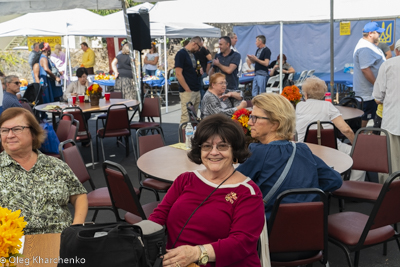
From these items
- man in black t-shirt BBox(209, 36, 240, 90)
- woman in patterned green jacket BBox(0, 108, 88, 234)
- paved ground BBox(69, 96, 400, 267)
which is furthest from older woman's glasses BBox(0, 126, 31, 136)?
man in black t-shirt BBox(209, 36, 240, 90)

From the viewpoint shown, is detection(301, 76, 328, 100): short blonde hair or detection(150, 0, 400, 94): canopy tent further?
detection(150, 0, 400, 94): canopy tent

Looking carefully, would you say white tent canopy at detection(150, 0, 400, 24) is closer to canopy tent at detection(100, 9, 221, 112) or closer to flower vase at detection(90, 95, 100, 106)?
canopy tent at detection(100, 9, 221, 112)

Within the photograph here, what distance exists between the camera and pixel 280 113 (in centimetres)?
271

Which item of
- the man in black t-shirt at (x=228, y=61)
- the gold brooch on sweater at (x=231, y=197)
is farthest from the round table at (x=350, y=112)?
the gold brooch on sweater at (x=231, y=197)

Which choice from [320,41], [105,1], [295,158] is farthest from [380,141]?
[320,41]

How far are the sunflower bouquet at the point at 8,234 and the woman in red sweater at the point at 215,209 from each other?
666 mm

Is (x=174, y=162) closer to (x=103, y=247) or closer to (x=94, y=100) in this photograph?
(x=103, y=247)

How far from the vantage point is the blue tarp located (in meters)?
12.5

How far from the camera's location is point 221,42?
8102mm

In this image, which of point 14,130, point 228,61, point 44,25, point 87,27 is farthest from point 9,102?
point 44,25

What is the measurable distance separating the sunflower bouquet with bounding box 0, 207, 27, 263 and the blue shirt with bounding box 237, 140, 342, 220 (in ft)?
4.87

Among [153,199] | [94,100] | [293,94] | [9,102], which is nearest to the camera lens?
[153,199]

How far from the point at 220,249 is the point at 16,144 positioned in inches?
53.4

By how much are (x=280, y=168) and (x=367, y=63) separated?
454cm
